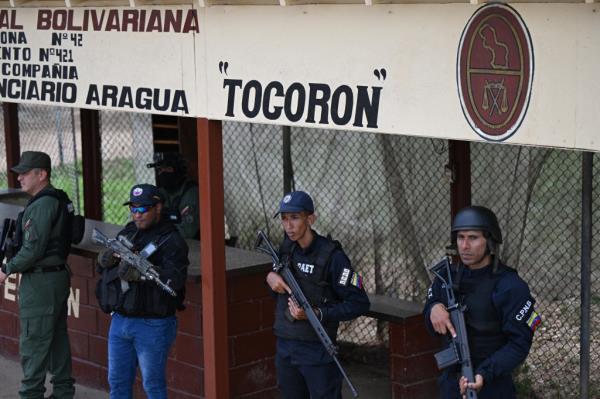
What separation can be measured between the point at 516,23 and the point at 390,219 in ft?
13.4

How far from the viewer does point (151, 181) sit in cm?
1133

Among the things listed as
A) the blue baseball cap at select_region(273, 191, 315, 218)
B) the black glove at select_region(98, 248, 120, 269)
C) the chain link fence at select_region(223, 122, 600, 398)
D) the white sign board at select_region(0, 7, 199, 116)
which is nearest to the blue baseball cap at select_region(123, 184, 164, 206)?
the black glove at select_region(98, 248, 120, 269)

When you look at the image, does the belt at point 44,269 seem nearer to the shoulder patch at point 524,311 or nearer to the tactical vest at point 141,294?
the tactical vest at point 141,294

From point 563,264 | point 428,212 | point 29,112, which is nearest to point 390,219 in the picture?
point 428,212

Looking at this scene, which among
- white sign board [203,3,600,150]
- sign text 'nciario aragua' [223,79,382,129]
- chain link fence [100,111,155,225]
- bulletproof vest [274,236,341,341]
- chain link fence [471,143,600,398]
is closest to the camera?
white sign board [203,3,600,150]

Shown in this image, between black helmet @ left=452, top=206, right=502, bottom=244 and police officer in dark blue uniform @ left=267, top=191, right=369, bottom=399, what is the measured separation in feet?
2.90

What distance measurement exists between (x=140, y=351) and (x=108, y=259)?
60 centimetres

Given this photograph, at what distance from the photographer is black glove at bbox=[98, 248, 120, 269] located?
6.32 m

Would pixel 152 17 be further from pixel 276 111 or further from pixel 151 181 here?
pixel 151 181

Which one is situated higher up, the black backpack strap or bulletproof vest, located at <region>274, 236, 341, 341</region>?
the black backpack strap

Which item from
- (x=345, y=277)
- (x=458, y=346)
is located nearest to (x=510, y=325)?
(x=458, y=346)

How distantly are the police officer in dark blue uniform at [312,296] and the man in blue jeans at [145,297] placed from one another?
31.3 inches

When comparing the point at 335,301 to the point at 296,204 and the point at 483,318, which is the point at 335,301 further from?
the point at 483,318

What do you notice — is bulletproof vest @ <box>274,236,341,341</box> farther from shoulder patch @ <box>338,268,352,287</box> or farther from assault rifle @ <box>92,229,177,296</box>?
assault rifle @ <box>92,229,177,296</box>
